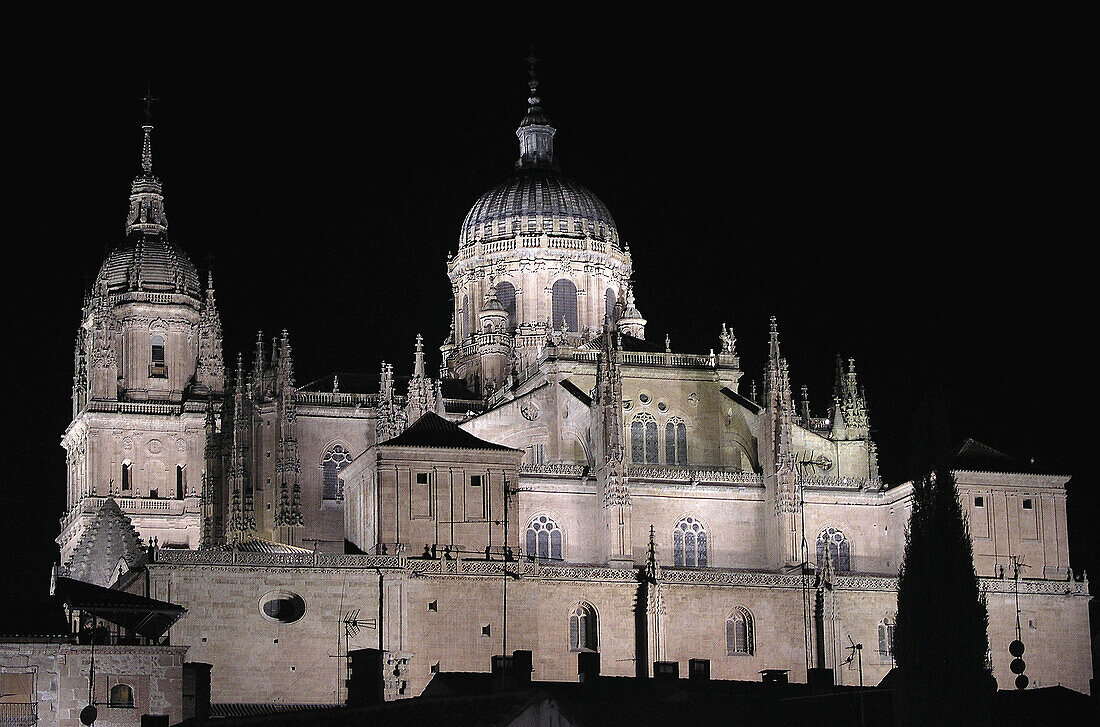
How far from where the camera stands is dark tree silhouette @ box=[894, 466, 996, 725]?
7450 cm

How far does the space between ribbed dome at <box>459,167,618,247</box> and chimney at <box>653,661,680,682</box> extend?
Result: 41157 mm

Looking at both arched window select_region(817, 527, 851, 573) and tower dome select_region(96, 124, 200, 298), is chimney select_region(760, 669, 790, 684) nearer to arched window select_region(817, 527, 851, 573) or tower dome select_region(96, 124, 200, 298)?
arched window select_region(817, 527, 851, 573)

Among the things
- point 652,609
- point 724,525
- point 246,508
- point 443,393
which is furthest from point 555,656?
point 443,393

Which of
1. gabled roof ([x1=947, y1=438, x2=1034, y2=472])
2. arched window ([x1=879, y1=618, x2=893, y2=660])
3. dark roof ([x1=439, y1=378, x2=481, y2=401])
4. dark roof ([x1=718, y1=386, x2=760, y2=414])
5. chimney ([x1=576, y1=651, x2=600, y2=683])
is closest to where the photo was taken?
chimney ([x1=576, y1=651, x2=600, y2=683])

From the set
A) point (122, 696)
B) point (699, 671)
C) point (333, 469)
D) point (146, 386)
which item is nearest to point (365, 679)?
point (122, 696)

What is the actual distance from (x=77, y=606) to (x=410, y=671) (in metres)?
18.4

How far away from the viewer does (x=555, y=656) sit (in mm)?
97250

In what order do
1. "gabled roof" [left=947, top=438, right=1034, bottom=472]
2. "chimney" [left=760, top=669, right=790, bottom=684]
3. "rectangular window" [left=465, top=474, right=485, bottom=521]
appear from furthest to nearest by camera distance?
1. "gabled roof" [left=947, top=438, right=1034, bottom=472]
2. "rectangular window" [left=465, top=474, right=485, bottom=521]
3. "chimney" [left=760, top=669, right=790, bottom=684]

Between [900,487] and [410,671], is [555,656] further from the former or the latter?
[900,487]

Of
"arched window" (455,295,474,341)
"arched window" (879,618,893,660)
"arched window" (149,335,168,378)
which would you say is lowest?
"arched window" (879,618,893,660)

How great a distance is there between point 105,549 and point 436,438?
1470 centimetres

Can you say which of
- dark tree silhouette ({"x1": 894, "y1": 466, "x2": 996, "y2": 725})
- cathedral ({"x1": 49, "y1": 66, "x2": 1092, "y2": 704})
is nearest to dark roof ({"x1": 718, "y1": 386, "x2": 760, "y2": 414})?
cathedral ({"x1": 49, "y1": 66, "x2": 1092, "y2": 704})

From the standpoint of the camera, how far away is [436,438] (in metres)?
100

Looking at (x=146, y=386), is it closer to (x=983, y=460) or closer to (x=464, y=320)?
(x=464, y=320)
